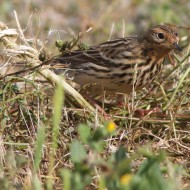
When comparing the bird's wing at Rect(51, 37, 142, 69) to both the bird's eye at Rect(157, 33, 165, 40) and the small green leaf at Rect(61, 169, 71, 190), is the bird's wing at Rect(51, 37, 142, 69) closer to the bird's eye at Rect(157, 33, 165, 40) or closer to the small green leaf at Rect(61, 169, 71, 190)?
the bird's eye at Rect(157, 33, 165, 40)

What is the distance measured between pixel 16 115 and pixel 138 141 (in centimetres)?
87

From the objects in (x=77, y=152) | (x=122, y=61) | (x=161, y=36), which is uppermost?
(x=77, y=152)

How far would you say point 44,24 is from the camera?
29.5 ft

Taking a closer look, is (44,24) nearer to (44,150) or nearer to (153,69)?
(153,69)

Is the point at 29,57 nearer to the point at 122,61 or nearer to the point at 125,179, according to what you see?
the point at 122,61

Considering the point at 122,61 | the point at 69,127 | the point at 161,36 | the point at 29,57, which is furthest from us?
the point at 161,36

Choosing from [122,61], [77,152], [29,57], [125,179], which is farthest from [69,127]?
[125,179]

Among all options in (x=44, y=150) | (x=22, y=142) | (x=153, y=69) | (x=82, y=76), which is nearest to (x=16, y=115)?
(x=22, y=142)

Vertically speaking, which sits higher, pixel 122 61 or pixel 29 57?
pixel 29 57

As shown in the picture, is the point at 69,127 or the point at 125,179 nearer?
the point at 125,179

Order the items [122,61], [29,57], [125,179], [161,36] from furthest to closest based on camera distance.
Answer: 1. [161,36]
2. [122,61]
3. [29,57]
4. [125,179]

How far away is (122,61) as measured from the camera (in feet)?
Result: 19.5

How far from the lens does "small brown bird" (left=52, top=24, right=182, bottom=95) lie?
581cm

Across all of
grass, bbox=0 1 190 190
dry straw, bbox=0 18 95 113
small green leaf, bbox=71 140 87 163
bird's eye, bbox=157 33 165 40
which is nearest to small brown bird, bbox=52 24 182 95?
bird's eye, bbox=157 33 165 40
